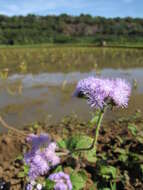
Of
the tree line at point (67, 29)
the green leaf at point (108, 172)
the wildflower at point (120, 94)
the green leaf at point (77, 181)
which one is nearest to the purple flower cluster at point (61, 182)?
the green leaf at point (77, 181)

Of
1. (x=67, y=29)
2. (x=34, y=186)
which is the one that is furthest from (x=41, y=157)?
(x=67, y=29)

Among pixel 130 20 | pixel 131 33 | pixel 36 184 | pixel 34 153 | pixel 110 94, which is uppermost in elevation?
pixel 130 20

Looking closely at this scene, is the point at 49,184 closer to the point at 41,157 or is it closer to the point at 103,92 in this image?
the point at 41,157

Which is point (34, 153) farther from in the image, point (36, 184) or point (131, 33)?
point (131, 33)

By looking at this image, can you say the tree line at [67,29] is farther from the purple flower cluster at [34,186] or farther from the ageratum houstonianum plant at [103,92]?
the ageratum houstonianum plant at [103,92]

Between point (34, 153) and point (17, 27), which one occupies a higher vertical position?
point (17, 27)

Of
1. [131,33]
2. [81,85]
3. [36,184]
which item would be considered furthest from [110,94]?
[131,33]

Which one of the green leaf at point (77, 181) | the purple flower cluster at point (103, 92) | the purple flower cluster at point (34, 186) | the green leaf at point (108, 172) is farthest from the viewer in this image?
the green leaf at point (108, 172)
